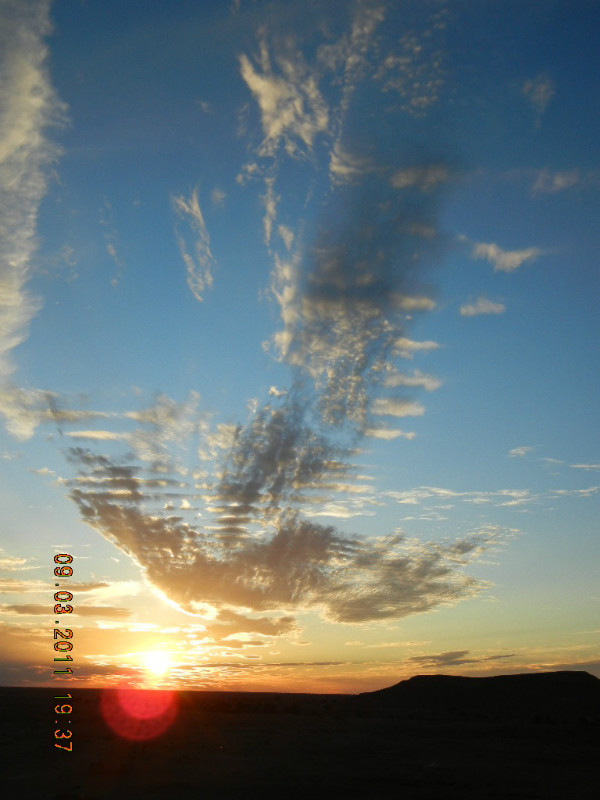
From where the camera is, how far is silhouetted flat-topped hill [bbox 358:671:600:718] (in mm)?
69812

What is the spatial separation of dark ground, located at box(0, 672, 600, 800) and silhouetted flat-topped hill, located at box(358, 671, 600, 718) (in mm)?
14101

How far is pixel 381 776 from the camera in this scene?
26.1 metres

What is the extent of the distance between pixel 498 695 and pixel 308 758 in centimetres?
5403

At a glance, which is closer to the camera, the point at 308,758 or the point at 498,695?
the point at 308,758

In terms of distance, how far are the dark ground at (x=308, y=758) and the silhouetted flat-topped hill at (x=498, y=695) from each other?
1410 centimetres

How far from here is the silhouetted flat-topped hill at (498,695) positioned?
2749 inches

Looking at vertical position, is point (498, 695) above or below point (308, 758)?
below

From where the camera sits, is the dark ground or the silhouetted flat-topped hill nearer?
the dark ground

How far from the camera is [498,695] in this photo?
7531cm

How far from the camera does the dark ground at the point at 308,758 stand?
22984 millimetres

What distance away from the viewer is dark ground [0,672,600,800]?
2298cm

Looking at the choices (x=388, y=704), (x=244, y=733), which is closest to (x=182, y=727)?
(x=244, y=733)

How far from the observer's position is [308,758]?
30781 millimetres

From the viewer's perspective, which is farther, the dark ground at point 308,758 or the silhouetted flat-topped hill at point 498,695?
the silhouetted flat-topped hill at point 498,695
